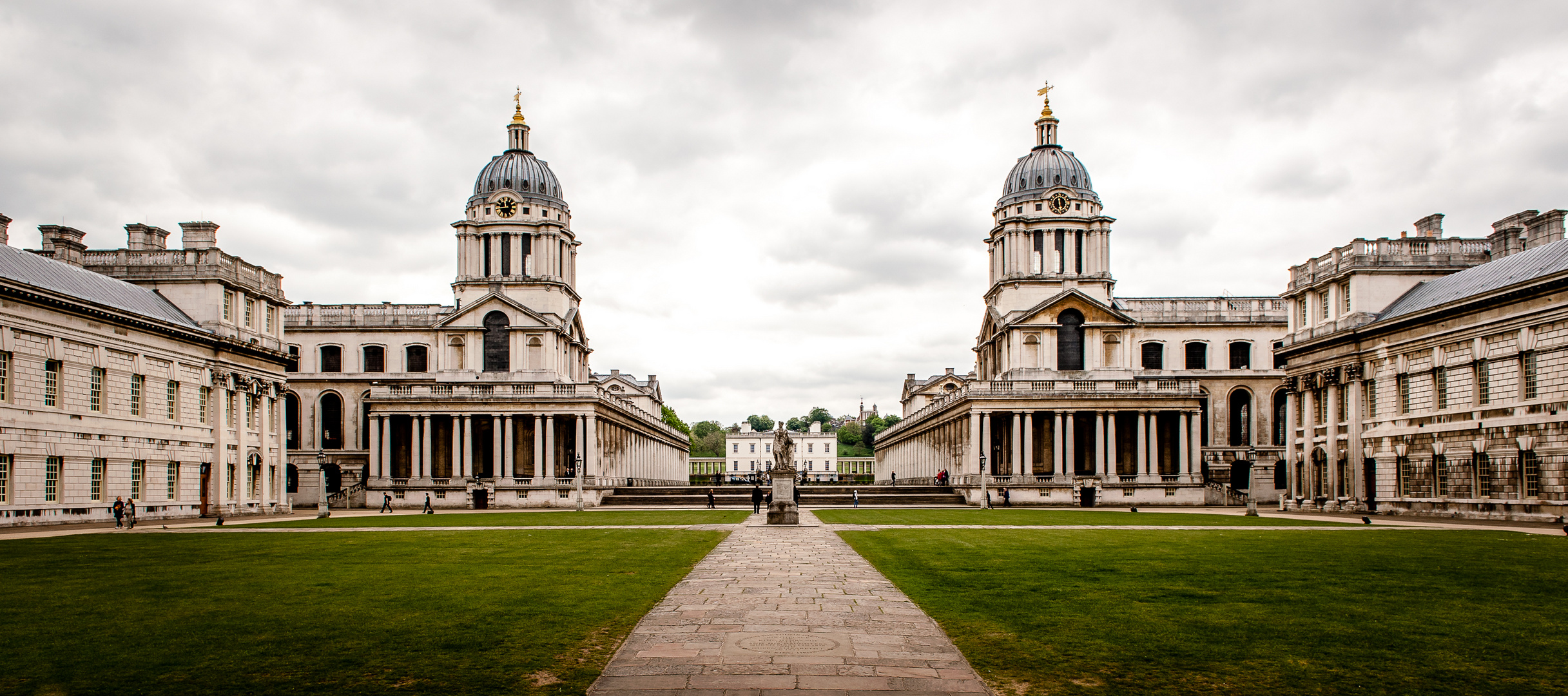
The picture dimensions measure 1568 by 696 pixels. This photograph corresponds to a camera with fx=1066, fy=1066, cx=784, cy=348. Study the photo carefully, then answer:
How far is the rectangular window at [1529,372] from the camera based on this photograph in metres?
37.1

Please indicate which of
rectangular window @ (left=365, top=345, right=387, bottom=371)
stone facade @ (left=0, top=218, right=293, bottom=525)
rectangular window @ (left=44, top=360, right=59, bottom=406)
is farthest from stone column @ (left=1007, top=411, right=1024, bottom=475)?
rectangular window @ (left=44, top=360, right=59, bottom=406)

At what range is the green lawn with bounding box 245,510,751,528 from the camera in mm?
39500

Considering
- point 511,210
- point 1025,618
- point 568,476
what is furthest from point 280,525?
point 511,210

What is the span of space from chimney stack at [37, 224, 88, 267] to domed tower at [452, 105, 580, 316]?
1126 inches

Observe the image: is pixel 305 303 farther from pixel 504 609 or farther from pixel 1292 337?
pixel 504 609

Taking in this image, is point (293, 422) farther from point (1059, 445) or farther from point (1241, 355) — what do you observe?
Answer: point (1241, 355)

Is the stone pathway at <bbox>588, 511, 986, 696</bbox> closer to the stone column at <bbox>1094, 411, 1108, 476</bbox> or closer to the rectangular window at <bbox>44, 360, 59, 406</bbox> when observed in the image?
the rectangular window at <bbox>44, 360, 59, 406</bbox>

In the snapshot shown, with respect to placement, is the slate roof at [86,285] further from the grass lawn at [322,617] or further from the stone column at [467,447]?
the stone column at [467,447]

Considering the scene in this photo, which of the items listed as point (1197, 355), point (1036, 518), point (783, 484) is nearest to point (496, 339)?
point (783, 484)

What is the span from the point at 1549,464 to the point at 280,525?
45.1 metres

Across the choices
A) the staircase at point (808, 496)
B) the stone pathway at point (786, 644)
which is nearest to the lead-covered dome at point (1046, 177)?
the staircase at point (808, 496)

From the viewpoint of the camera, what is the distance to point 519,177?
77938mm

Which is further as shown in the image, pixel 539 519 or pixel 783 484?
pixel 539 519

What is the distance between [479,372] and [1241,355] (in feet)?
180
